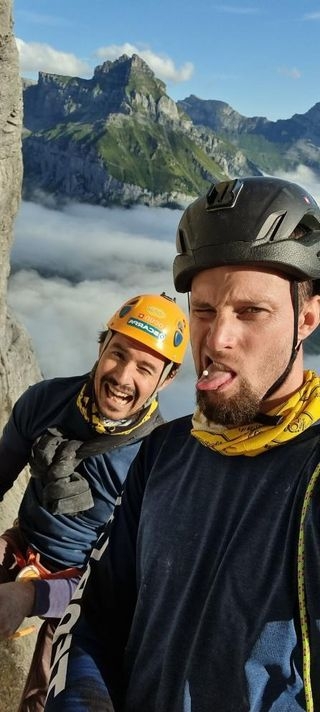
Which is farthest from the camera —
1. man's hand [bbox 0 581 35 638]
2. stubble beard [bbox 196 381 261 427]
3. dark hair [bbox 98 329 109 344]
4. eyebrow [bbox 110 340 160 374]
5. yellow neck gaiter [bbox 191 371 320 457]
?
dark hair [bbox 98 329 109 344]

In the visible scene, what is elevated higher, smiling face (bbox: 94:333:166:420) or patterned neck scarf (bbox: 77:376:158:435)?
smiling face (bbox: 94:333:166:420)

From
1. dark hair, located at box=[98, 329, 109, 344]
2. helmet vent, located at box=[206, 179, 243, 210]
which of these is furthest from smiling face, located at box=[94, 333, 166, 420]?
helmet vent, located at box=[206, 179, 243, 210]

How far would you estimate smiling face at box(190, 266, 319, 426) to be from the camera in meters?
2.54

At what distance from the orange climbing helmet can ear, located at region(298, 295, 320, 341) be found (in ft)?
8.29

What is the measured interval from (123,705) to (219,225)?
2401mm

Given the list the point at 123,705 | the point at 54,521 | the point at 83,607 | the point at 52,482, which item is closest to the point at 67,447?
the point at 52,482

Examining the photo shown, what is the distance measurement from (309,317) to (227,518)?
1.07m

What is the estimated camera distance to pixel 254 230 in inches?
111

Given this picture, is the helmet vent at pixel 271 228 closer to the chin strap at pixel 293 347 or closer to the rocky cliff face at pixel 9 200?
the chin strap at pixel 293 347

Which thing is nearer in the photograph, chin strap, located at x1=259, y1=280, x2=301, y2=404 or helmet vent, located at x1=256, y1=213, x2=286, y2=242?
chin strap, located at x1=259, y1=280, x2=301, y2=404

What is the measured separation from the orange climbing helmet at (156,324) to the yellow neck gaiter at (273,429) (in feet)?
8.76

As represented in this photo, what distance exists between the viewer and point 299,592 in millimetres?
2035

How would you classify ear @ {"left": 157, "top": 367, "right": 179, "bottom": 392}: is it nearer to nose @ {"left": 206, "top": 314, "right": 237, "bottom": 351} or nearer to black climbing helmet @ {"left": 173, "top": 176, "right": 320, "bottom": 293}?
black climbing helmet @ {"left": 173, "top": 176, "right": 320, "bottom": 293}

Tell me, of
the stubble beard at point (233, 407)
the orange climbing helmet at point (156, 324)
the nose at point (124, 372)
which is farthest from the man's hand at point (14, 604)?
the stubble beard at point (233, 407)
